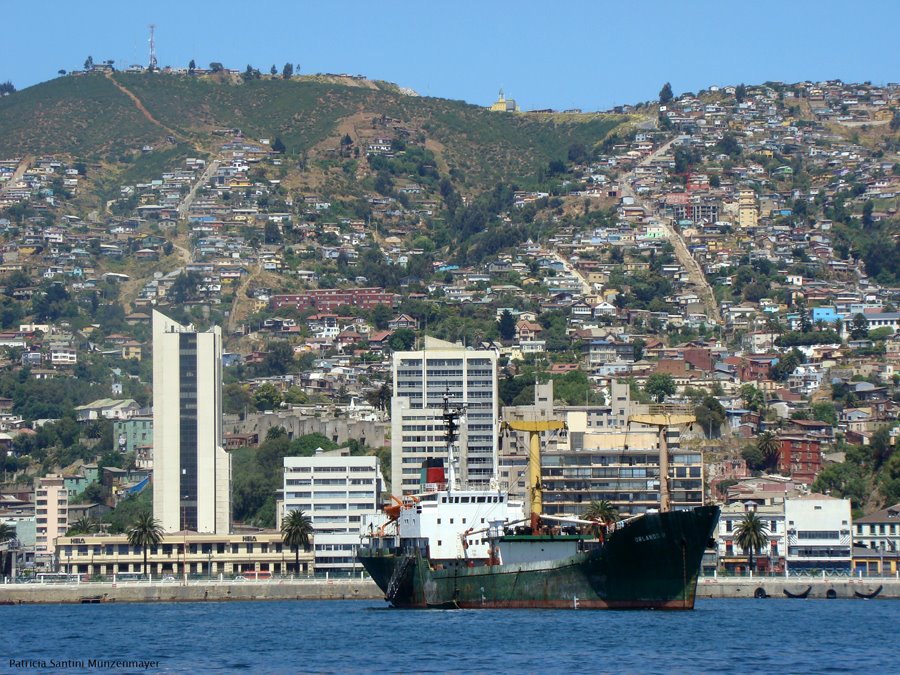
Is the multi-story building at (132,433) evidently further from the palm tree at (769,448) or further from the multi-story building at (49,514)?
the palm tree at (769,448)

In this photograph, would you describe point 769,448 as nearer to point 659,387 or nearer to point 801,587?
point 659,387

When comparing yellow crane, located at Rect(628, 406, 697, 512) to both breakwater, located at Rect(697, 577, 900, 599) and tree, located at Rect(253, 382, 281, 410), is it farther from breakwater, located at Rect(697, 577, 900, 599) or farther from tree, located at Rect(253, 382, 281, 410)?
tree, located at Rect(253, 382, 281, 410)

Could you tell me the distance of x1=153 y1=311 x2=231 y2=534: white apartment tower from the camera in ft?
463

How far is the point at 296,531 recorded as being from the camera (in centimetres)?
12900

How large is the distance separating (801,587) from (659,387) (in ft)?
229

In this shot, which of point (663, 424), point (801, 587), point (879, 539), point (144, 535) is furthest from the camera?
point (144, 535)

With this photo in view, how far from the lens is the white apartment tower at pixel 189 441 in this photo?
463 feet

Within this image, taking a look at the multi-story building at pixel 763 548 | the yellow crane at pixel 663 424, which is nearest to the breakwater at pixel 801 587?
the yellow crane at pixel 663 424

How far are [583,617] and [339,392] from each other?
114m

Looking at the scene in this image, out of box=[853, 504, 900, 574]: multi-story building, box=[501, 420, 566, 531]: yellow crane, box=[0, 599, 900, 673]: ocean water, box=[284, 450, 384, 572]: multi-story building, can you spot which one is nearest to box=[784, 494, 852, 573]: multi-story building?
box=[853, 504, 900, 574]: multi-story building

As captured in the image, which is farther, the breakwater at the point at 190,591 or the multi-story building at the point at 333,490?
the multi-story building at the point at 333,490

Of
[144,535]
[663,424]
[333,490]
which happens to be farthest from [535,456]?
[144,535]

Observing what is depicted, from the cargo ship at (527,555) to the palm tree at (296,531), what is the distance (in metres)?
22.8

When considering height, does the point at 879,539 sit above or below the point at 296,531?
below
